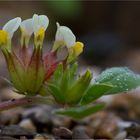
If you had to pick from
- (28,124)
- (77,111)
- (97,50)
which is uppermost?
(77,111)

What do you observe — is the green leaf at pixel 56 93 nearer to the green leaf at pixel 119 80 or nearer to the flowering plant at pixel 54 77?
the flowering plant at pixel 54 77

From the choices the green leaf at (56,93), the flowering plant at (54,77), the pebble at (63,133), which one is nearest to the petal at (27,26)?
the flowering plant at (54,77)

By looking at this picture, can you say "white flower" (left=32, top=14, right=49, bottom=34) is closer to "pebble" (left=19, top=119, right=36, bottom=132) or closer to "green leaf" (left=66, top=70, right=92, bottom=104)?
"green leaf" (left=66, top=70, right=92, bottom=104)

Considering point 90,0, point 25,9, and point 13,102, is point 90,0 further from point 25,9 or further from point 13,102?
point 13,102

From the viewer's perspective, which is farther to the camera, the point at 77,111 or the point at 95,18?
the point at 95,18

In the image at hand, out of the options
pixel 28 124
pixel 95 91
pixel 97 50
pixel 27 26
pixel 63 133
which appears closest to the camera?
pixel 95 91

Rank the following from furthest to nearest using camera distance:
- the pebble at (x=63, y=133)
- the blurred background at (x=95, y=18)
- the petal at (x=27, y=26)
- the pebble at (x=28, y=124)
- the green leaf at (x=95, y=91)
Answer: the blurred background at (x=95, y=18)
the pebble at (x=28, y=124)
the pebble at (x=63, y=133)
the petal at (x=27, y=26)
the green leaf at (x=95, y=91)

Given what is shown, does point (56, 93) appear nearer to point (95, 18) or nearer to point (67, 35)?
point (67, 35)

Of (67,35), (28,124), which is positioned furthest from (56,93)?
(28,124)
